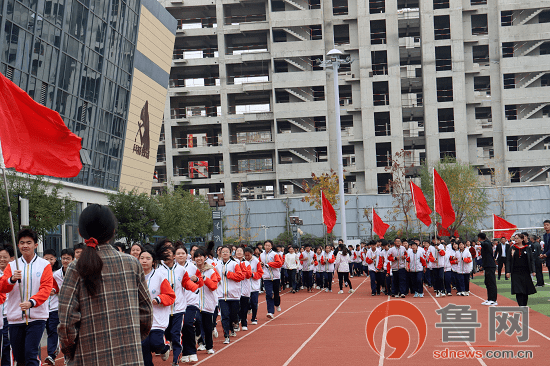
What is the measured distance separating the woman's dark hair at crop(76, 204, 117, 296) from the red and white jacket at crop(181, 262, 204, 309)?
5.39m

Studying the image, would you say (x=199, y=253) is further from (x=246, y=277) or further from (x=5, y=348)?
(x=5, y=348)

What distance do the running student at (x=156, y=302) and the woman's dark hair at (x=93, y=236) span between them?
13.0 feet

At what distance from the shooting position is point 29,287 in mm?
8461

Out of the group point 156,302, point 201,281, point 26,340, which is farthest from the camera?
point 201,281

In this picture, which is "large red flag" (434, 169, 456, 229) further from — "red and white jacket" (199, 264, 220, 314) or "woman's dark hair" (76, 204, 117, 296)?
"woman's dark hair" (76, 204, 117, 296)

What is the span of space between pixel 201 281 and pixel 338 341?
347 cm

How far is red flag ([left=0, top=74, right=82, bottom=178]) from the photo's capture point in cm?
896

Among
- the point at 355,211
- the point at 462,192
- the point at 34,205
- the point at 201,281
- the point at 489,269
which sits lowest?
the point at 201,281

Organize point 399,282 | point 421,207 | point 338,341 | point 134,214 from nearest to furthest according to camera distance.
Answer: point 338,341, point 399,282, point 421,207, point 134,214

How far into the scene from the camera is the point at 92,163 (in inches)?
1549

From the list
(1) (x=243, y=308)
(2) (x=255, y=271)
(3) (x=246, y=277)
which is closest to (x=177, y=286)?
(3) (x=246, y=277)

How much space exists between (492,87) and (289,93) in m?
20.3

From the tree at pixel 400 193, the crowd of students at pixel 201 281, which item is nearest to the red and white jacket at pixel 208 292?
the crowd of students at pixel 201 281

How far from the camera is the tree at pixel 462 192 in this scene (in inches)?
2106
